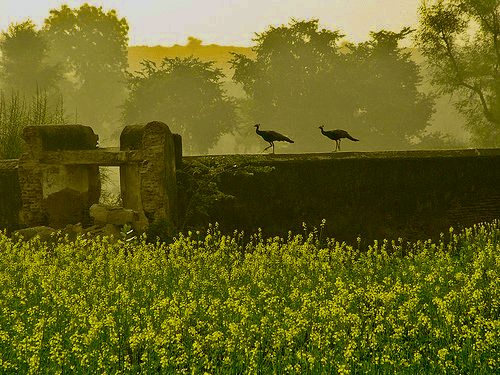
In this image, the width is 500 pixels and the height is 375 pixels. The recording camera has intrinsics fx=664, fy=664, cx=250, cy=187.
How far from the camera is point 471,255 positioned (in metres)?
11.2

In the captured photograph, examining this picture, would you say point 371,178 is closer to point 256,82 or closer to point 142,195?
point 142,195

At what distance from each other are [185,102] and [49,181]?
38.3 meters

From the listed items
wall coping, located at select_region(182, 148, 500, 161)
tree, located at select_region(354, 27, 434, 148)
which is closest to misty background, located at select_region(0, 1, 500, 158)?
tree, located at select_region(354, 27, 434, 148)

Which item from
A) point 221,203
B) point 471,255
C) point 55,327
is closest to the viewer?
point 55,327

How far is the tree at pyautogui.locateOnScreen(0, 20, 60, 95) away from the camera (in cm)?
5319

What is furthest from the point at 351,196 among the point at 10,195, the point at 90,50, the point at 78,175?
the point at 90,50

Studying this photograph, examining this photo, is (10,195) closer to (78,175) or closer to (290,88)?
(78,175)

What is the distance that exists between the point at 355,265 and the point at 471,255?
7.47ft

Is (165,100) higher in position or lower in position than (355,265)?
higher

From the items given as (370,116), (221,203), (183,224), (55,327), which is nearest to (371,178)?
(221,203)

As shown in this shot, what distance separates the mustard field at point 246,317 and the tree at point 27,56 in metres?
45.0

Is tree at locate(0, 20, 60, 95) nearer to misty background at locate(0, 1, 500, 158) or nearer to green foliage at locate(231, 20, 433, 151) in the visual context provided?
misty background at locate(0, 1, 500, 158)

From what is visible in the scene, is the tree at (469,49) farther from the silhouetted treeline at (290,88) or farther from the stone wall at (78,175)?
the stone wall at (78,175)

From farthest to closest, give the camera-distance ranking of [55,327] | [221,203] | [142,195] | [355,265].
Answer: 1. [221,203]
2. [142,195]
3. [355,265]
4. [55,327]
